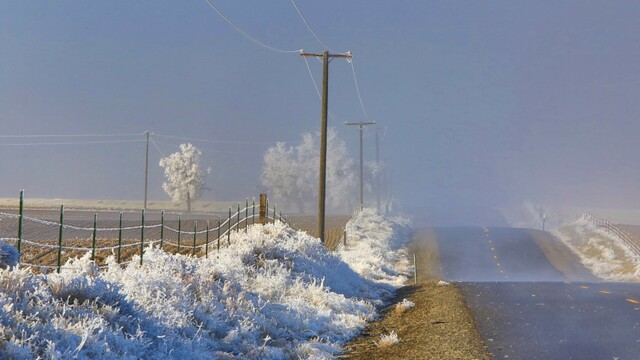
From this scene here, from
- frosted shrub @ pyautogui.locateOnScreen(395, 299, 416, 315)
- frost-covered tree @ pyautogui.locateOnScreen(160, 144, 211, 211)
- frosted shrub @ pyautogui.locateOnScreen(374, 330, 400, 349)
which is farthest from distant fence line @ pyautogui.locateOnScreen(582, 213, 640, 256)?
frost-covered tree @ pyautogui.locateOnScreen(160, 144, 211, 211)

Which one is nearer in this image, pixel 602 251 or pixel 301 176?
pixel 602 251

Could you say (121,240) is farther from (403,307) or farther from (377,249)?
(377,249)

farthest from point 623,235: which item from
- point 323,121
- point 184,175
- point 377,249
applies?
point 184,175

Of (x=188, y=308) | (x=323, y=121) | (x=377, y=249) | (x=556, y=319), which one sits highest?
(x=323, y=121)

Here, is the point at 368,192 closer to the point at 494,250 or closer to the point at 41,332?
the point at 494,250

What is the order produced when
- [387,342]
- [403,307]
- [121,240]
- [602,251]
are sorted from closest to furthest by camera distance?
1. [387,342]
2. [403,307]
3. [121,240]
4. [602,251]

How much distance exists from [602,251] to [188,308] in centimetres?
5010

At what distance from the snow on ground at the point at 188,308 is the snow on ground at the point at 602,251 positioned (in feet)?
93.8

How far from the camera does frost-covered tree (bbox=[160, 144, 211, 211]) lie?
134625 millimetres

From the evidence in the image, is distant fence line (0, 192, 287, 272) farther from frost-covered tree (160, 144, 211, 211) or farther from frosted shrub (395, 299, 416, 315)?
frost-covered tree (160, 144, 211, 211)

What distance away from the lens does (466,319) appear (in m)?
18.0

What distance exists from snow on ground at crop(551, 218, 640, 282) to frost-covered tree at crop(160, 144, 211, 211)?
73.1 m

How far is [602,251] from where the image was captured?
5731 cm

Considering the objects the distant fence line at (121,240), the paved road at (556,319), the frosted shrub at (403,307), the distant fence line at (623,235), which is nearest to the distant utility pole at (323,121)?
the distant fence line at (121,240)
